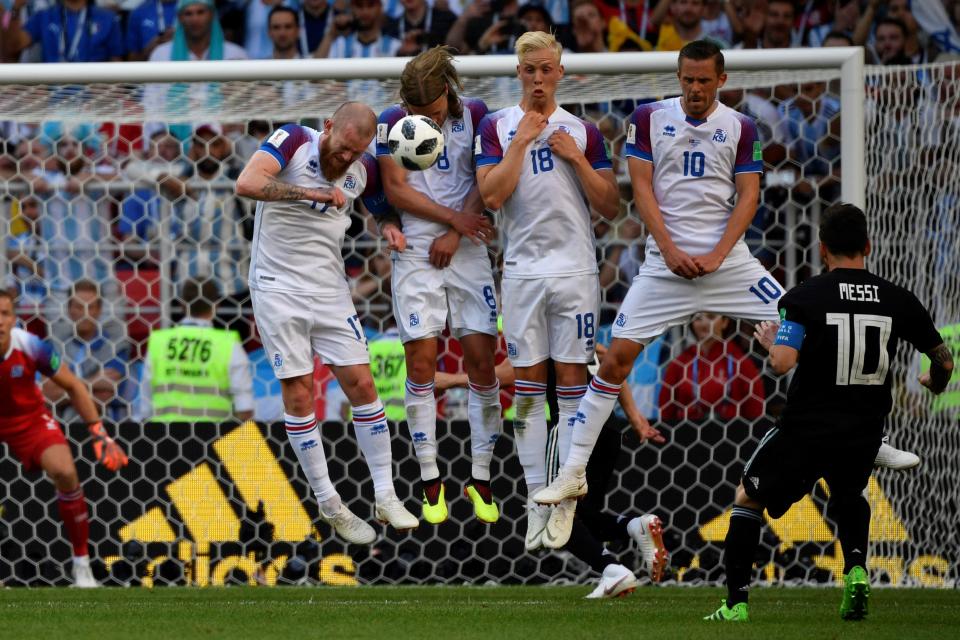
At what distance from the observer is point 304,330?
747 cm

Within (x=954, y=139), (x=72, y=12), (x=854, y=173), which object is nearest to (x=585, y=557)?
(x=854, y=173)

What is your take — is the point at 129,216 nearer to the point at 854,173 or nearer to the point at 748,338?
the point at 748,338

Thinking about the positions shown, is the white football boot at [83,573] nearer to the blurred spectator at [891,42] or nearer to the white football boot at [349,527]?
the white football boot at [349,527]

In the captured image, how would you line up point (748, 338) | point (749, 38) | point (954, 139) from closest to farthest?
1. point (954, 139)
2. point (748, 338)
3. point (749, 38)

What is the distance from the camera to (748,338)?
9.97 metres

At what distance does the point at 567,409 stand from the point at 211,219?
155 inches

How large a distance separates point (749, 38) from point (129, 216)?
5.48 metres

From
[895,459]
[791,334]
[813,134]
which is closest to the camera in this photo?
[791,334]

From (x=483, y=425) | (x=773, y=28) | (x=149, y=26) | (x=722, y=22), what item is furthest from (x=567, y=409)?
(x=149, y=26)

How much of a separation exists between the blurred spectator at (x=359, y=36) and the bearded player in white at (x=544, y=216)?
5499mm

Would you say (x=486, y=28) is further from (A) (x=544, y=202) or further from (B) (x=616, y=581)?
(B) (x=616, y=581)

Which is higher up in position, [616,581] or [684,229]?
[684,229]

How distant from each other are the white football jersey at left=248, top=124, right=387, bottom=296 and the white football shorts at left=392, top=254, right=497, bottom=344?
1.28 feet

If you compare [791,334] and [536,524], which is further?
[536,524]
